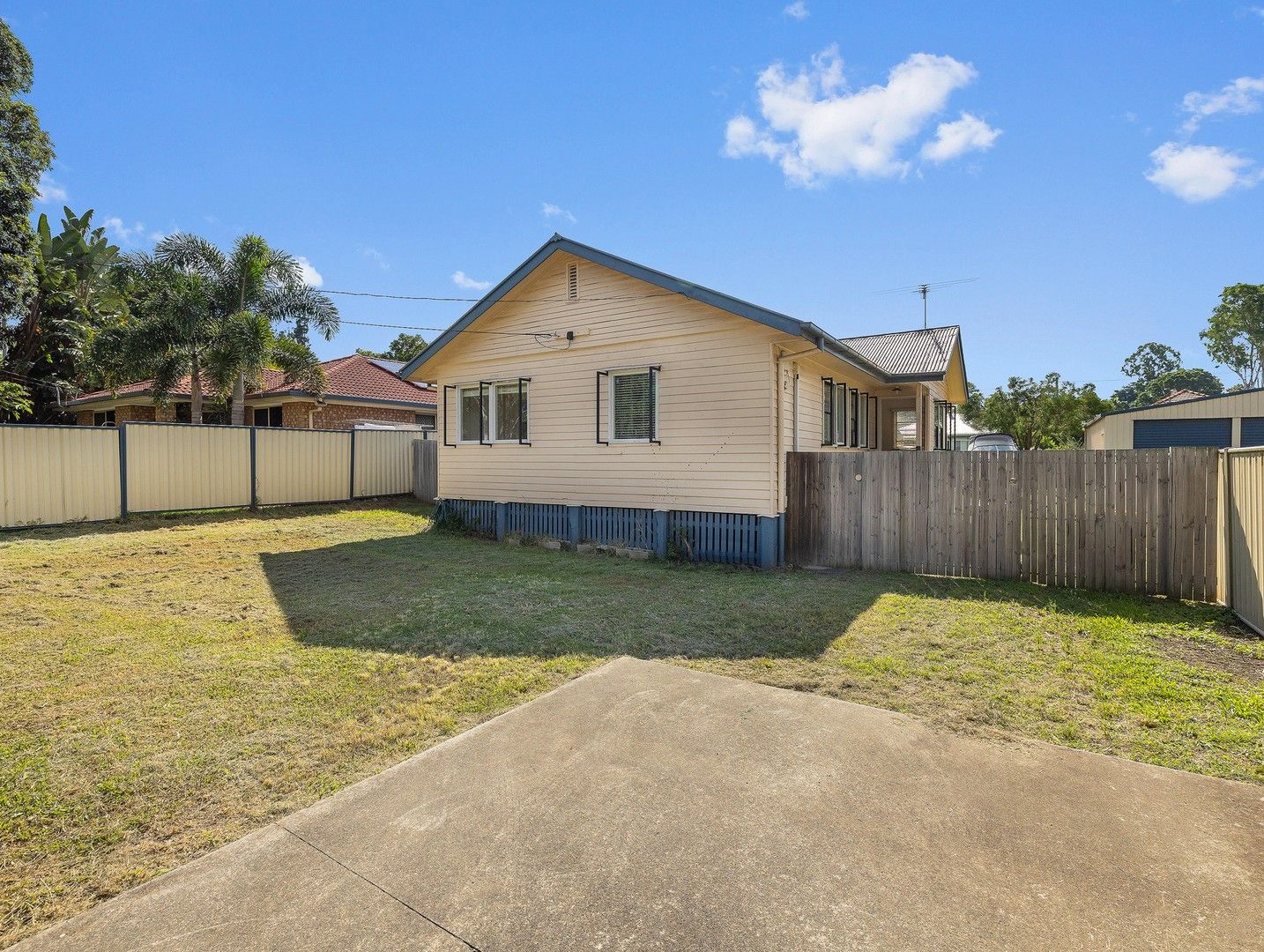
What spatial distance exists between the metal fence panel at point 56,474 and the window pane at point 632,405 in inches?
412

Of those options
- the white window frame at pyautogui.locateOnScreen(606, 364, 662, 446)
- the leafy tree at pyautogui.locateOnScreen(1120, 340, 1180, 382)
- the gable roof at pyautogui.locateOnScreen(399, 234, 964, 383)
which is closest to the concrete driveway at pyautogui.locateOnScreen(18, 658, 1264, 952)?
the gable roof at pyautogui.locateOnScreen(399, 234, 964, 383)

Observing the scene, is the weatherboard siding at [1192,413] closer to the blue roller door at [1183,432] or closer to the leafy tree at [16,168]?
the blue roller door at [1183,432]

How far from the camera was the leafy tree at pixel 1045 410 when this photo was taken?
2833cm

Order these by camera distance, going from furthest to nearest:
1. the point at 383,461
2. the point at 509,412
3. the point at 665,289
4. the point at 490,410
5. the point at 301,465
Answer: the point at 383,461 < the point at 301,465 < the point at 490,410 < the point at 509,412 < the point at 665,289

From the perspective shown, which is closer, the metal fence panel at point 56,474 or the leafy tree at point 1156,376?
the metal fence panel at point 56,474

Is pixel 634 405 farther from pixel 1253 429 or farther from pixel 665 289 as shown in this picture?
pixel 1253 429

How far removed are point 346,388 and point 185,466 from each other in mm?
7631

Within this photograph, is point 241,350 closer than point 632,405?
No

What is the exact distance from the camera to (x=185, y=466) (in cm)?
1338

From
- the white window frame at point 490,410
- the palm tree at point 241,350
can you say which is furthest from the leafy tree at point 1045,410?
the palm tree at point 241,350

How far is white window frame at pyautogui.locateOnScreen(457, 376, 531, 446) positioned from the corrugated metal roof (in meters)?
6.14

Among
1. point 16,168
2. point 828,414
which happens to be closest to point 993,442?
point 828,414

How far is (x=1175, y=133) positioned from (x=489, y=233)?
13.1 meters

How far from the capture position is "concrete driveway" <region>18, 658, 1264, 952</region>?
1.96m
